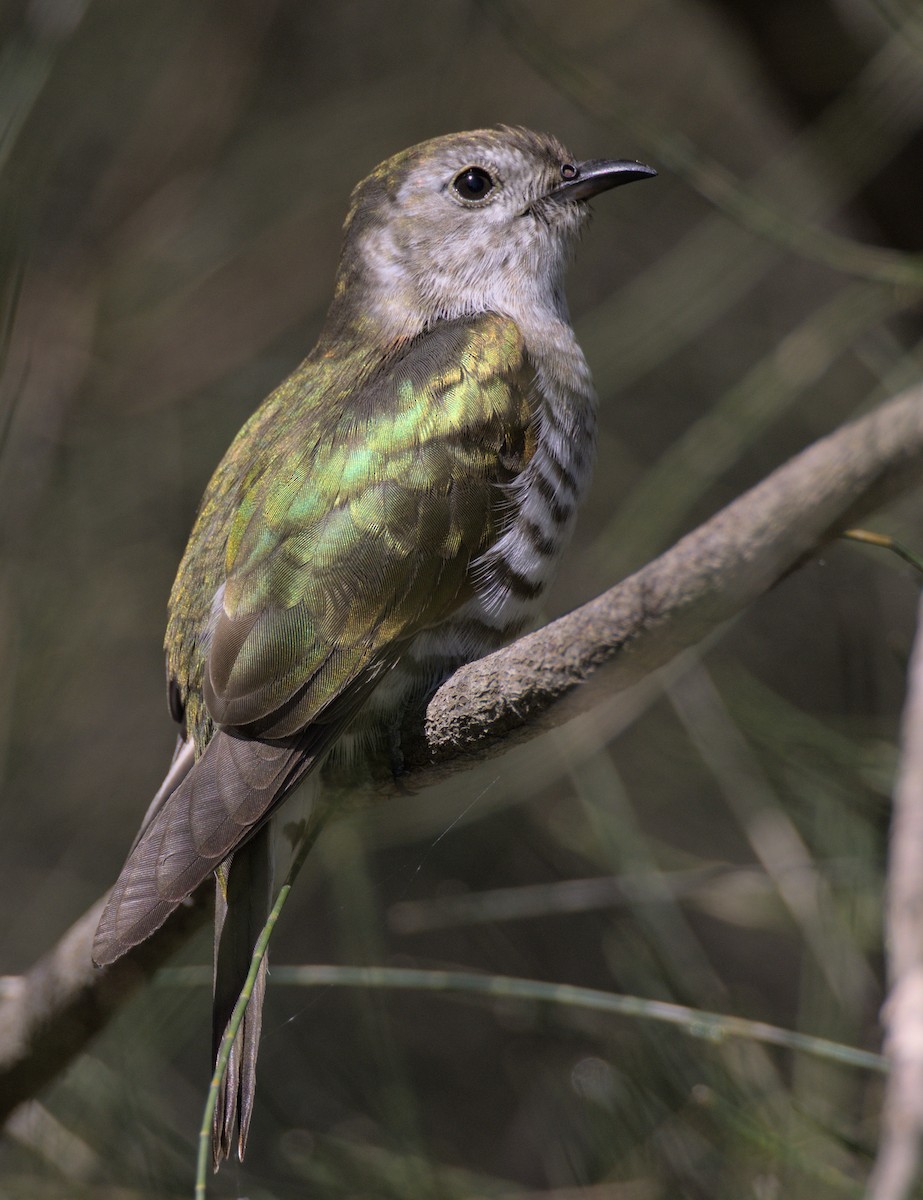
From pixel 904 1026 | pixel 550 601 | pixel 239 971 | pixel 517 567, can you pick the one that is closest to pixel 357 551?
pixel 517 567

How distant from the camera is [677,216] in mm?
5398

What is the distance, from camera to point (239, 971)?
6.77 feet

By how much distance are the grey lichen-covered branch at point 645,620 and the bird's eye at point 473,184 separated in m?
1.43

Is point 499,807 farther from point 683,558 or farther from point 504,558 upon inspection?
point 683,558

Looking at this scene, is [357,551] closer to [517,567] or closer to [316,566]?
[316,566]

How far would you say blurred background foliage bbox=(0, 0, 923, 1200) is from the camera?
9.46 ft

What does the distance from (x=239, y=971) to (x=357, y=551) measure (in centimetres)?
73

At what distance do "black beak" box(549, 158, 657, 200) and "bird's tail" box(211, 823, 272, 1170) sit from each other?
67.2 inches


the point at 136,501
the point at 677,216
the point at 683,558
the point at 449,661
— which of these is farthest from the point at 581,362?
the point at 677,216

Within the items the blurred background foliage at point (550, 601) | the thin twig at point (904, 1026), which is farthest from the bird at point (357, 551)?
the thin twig at point (904, 1026)

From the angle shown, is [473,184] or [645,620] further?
[473,184]

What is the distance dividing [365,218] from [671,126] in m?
2.18

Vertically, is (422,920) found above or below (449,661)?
below

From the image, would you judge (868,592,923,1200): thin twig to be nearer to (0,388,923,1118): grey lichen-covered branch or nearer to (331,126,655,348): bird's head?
(0,388,923,1118): grey lichen-covered branch
